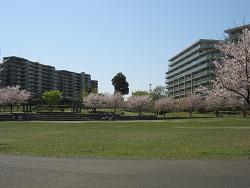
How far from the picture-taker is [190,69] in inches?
6353

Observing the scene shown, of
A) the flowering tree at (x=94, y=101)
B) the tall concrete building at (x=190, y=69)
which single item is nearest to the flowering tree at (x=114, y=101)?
the flowering tree at (x=94, y=101)

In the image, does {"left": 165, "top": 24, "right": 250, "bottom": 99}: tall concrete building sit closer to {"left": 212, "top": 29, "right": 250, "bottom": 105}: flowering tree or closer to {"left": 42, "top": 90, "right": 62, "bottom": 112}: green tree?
{"left": 42, "top": 90, "right": 62, "bottom": 112}: green tree

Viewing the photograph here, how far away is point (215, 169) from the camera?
41.9 ft

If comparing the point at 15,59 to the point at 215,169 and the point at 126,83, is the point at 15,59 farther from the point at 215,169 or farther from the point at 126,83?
the point at 215,169

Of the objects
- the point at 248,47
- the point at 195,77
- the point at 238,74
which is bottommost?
the point at 238,74

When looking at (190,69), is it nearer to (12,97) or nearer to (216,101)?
(12,97)

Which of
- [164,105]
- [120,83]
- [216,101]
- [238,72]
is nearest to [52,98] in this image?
[120,83]

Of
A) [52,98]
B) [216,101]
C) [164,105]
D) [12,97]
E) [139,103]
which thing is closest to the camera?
[216,101]

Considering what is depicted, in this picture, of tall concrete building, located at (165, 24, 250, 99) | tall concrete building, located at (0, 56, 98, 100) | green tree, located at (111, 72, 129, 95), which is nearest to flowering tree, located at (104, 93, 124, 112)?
green tree, located at (111, 72, 129, 95)

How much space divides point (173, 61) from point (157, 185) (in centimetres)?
18335

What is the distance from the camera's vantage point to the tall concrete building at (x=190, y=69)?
13900cm

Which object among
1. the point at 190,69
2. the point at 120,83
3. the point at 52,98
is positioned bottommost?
the point at 52,98

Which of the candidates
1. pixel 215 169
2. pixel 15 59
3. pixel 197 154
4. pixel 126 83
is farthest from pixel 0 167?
pixel 15 59

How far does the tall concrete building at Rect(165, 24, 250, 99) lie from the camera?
456 feet
